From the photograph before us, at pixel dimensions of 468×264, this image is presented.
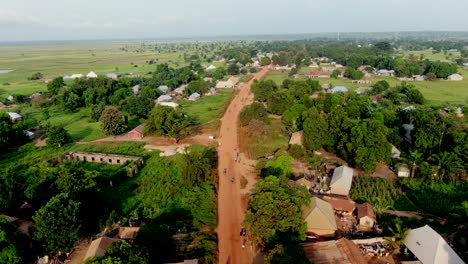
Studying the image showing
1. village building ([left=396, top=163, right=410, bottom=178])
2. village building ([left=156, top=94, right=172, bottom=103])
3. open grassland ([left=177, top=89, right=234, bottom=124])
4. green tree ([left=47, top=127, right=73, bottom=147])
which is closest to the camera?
village building ([left=396, top=163, right=410, bottom=178])

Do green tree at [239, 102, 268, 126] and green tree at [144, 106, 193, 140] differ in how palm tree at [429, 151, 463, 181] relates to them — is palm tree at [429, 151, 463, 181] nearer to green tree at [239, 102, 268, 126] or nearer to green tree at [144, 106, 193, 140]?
green tree at [239, 102, 268, 126]

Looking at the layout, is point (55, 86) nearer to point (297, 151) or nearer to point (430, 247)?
point (297, 151)

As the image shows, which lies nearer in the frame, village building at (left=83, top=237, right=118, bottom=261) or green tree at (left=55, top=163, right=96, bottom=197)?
village building at (left=83, top=237, right=118, bottom=261)


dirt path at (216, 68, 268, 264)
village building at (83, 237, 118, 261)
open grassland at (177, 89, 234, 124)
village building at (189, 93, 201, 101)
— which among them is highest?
village building at (189, 93, 201, 101)

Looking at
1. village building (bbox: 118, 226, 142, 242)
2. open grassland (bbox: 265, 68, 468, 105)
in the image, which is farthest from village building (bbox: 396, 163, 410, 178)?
open grassland (bbox: 265, 68, 468, 105)

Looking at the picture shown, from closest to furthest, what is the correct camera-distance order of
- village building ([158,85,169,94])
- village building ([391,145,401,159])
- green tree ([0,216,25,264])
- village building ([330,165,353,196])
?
1. green tree ([0,216,25,264])
2. village building ([330,165,353,196])
3. village building ([391,145,401,159])
4. village building ([158,85,169,94])

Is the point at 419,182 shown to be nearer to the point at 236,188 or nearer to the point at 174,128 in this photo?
the point at 236,188
